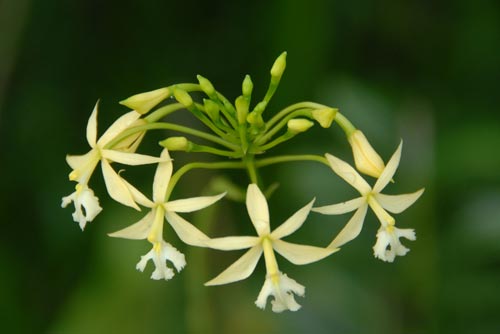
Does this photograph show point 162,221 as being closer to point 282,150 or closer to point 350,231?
point 350,231

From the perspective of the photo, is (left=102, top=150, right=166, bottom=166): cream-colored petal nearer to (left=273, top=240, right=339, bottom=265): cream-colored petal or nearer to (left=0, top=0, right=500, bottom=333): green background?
(left=273, top=240, right=339, bottom=265): cream-colored petal

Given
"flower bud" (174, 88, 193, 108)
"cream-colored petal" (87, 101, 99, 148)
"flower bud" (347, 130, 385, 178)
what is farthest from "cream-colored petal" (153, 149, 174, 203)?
"flower bud" (347, 130, 385, 178)

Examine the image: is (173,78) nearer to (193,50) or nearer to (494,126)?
(193,50)

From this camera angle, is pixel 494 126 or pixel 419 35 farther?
pixel 419 35

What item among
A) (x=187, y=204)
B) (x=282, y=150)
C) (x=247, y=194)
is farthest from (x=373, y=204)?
(x=282, y=150)

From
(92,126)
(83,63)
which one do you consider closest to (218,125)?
(92,126)

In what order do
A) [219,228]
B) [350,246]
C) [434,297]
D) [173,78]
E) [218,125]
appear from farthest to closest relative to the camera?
1. [173,78]
2. [219,228]
3. [350,246]
4. [434,297]
5. [218,125]
